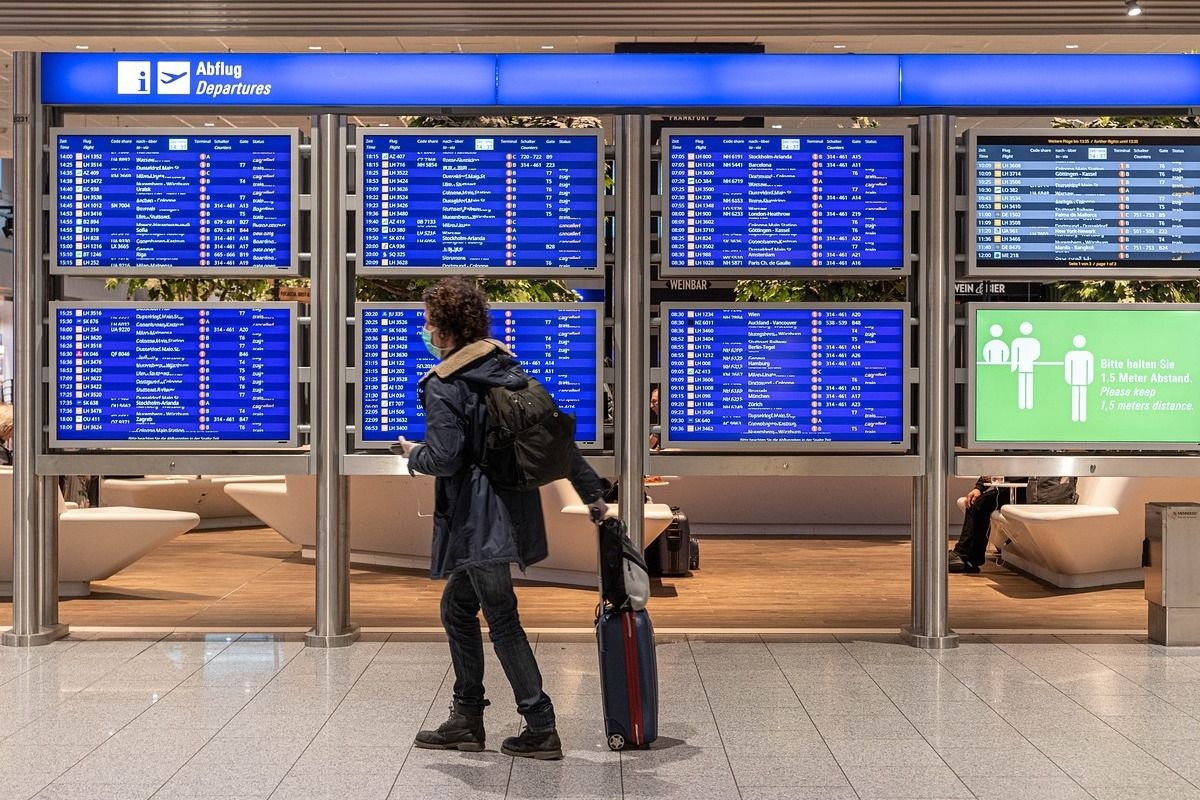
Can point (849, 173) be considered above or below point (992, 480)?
above

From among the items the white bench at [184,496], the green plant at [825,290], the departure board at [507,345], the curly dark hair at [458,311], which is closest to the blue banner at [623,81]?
the departure board at [507,345]

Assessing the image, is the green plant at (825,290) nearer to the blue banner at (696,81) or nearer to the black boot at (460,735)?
the blue banner at (696,81)

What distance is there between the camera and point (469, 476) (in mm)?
4191

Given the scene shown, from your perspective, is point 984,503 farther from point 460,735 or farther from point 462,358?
point 462,358

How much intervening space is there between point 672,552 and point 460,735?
15.5 ft

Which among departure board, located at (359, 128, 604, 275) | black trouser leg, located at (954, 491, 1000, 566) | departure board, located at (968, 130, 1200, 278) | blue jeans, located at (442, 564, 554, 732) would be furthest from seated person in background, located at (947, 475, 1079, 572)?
blue jeans, located at (442, 564, 554, 732)

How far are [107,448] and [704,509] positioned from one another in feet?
22.2

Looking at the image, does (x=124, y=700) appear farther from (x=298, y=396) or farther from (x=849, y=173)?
(x=849, y=173)

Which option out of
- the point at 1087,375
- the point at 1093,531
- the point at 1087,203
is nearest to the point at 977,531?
the point at 1093,531

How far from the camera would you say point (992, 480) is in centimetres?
955

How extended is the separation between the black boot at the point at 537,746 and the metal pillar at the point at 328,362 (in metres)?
2.06

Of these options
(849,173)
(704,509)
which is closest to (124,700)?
(849,173)

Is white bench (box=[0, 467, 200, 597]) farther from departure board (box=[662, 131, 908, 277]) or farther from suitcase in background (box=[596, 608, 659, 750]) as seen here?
suitcase in background (box=[596, 608, 659, 750])

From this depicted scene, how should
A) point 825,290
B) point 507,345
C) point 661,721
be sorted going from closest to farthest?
1. point 661,721
2. point 507,345
3. point 825,290
